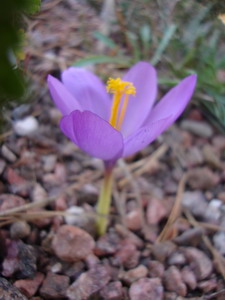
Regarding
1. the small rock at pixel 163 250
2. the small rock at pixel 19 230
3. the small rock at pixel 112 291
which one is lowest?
the small rock at pixel 163 250

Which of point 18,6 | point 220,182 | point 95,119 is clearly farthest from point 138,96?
point 18,6

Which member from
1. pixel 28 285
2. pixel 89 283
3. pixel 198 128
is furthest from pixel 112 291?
pixel 198 128

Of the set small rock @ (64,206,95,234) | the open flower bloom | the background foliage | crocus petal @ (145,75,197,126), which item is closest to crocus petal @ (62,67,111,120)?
the open flower bloom

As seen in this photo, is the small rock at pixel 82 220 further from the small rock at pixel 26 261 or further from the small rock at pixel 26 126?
the small rock at pixel 26 126

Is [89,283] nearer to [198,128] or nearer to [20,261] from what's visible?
[20,261]

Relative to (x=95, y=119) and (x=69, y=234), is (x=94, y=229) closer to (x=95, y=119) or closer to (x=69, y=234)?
(x=69, y=234)

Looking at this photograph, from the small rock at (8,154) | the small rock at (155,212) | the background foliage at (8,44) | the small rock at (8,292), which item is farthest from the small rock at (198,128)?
the background foliage at (8,44)
